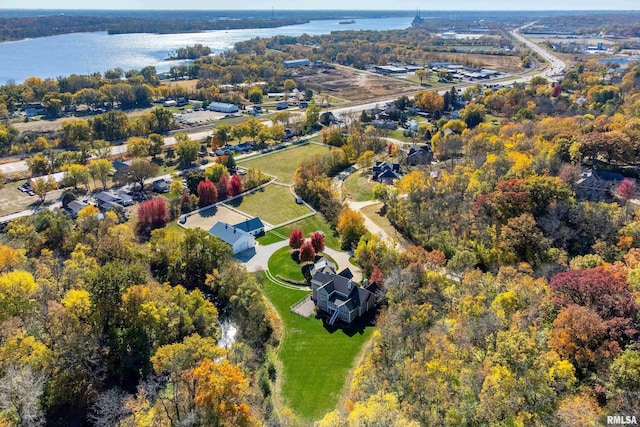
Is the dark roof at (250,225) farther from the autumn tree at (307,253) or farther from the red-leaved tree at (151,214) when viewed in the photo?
the red-leaved tree at (151,214)

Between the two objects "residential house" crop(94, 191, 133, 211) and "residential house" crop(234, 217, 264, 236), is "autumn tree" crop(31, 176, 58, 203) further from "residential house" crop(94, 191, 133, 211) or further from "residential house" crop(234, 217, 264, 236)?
"residential house" crop(234, 217, 264, 236)

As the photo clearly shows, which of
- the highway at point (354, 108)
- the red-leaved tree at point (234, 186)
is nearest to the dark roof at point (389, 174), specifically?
the red-leaved tree at point (234, 186)

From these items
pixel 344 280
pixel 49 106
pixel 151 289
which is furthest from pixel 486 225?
pixel 49 106

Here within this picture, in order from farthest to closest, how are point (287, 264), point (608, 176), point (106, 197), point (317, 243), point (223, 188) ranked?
point (223, 188) → point (106, 197) → point (608, 176) → point (317, 243) → point (287, 264)

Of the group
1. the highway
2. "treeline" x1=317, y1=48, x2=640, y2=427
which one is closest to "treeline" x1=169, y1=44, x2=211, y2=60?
the highway

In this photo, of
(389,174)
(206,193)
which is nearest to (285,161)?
(389,174)

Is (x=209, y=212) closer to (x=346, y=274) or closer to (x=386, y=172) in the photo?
(x=346, y=274)
